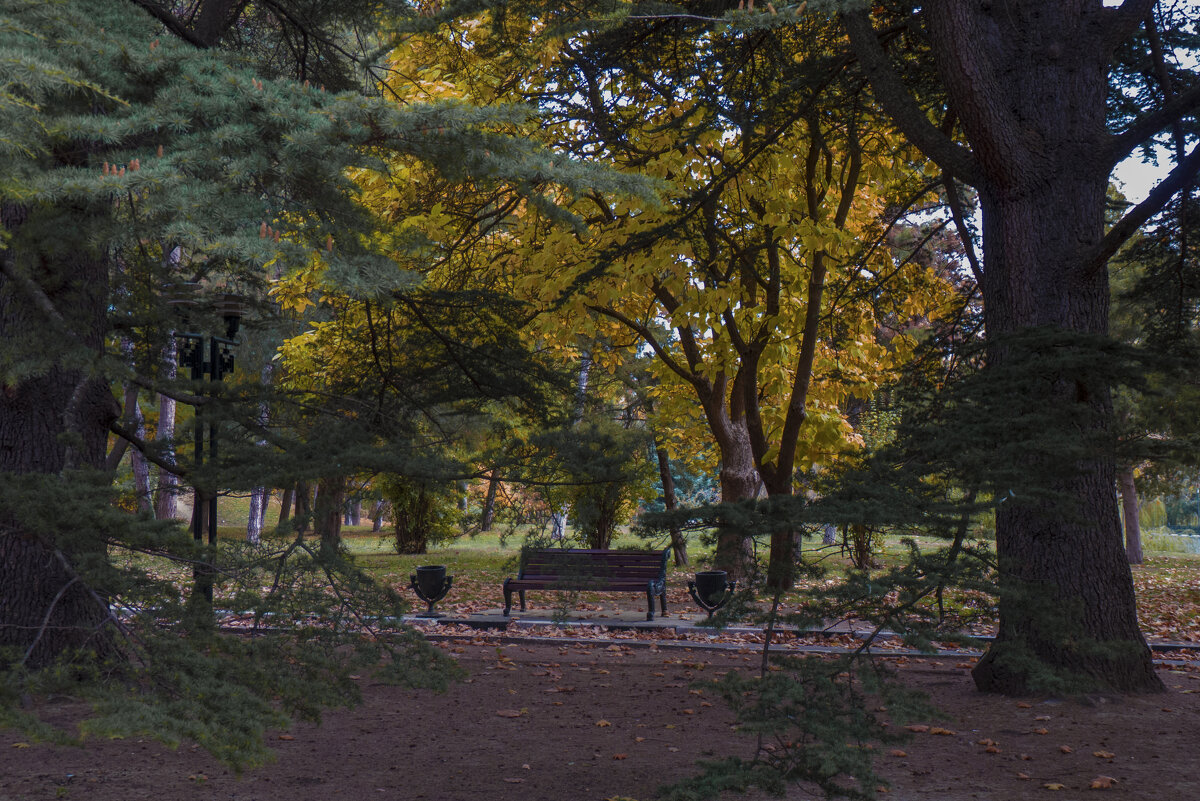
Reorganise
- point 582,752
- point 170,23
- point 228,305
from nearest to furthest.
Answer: point 582,752
point 170,23
point 228,305

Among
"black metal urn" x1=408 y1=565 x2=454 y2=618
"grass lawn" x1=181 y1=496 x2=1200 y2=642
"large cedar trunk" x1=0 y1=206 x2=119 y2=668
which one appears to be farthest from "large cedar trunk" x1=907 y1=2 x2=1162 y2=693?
"large cedar trunk" x1=0 y1=206 x2=119 y2=668

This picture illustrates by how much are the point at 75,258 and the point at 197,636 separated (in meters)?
3.32

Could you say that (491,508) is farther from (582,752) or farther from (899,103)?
(899,103)

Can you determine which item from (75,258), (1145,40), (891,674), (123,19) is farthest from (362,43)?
(891,674)

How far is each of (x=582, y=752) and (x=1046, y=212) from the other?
5.30m

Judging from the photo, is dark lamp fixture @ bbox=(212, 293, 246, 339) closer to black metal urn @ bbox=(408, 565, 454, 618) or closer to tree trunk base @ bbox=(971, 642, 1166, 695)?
black metal urn @ bbox=(408, 565, 454, 618)

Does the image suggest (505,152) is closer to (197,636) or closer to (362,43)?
(197,636)

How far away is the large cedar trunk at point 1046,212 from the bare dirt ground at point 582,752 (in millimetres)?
561

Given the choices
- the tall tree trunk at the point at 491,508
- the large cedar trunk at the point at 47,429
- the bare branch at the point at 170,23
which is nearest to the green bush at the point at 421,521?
the tall tree trunk at the point at 491,508

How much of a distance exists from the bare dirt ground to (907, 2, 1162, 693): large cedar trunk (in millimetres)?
561

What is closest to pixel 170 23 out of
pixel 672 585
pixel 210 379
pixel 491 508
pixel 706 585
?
pixel 210 379

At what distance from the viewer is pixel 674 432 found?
19.7 m

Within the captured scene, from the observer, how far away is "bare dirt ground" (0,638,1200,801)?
5137mm

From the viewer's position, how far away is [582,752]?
598 cm
